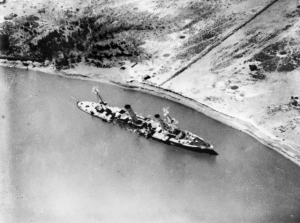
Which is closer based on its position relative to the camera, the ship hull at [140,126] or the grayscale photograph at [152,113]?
the grayscale photograph at [152,113]

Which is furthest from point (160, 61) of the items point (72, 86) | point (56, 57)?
point (56, 57)

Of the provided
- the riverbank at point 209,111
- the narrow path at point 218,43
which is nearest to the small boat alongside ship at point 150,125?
the riverbank at point 209,111

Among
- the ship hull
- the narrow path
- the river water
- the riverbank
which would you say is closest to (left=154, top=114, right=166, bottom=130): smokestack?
the ship hull

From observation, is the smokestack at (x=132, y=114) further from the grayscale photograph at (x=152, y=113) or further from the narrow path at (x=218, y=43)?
the narrow path at (x=218, y=43)

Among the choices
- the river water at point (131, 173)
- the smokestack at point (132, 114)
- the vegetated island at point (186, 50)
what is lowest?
the river water at point (131, 173)

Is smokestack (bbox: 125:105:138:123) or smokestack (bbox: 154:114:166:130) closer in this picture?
smokestack (bbox: 154:114:166:130)

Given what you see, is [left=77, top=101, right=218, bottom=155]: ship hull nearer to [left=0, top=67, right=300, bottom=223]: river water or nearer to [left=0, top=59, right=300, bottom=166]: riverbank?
[left=0, top=67, right=300, bottom=223]: river water
